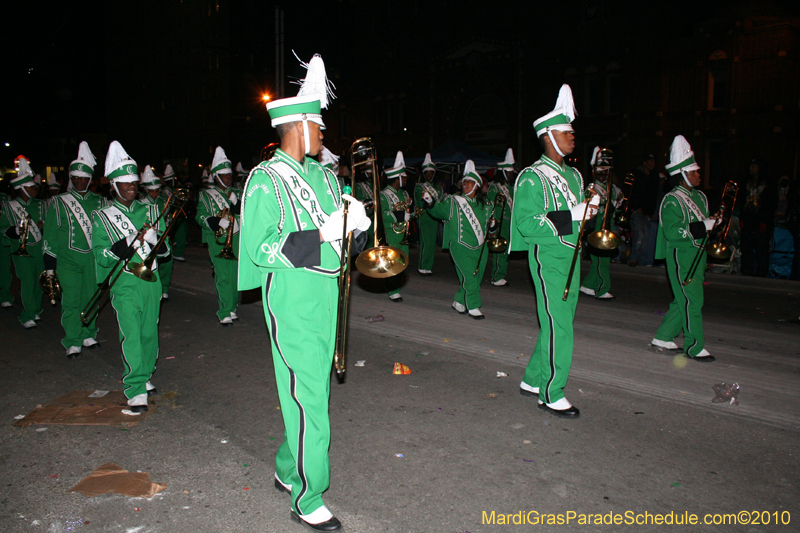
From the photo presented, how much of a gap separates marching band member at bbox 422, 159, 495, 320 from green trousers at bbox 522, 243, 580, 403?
3.69 m

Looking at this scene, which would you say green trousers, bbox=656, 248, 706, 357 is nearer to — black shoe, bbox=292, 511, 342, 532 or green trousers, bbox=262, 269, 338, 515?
green trousers, bbox=262, 269, 338, 515

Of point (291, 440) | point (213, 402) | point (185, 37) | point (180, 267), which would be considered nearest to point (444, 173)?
point (180, 267)

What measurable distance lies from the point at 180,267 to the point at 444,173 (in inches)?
490

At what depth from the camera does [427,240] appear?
13.1m

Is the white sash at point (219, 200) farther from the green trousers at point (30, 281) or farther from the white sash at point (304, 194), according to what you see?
the white sash at point (304, 194)

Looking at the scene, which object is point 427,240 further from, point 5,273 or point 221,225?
point 5,273

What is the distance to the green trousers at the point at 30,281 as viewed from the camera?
841 cm

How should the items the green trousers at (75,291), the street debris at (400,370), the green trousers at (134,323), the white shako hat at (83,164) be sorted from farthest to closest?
the white shako hat at (83,164), the green trousers at (75,291), the street debris at (400,370), the green trousers at (134,323)

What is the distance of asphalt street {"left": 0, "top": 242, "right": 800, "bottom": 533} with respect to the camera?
11.5 feet

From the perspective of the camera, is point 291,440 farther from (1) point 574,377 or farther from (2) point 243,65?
(2) point 243,65

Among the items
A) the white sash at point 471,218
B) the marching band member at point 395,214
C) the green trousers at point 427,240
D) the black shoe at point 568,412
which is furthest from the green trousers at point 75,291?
the green trousers at point 427,240

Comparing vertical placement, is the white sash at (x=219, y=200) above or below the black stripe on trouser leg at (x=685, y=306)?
above

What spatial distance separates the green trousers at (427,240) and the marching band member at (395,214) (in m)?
1.31

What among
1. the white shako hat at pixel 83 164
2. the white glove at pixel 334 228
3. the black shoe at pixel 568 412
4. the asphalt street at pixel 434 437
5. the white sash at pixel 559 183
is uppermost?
the white shako hat at pixel 83 164
